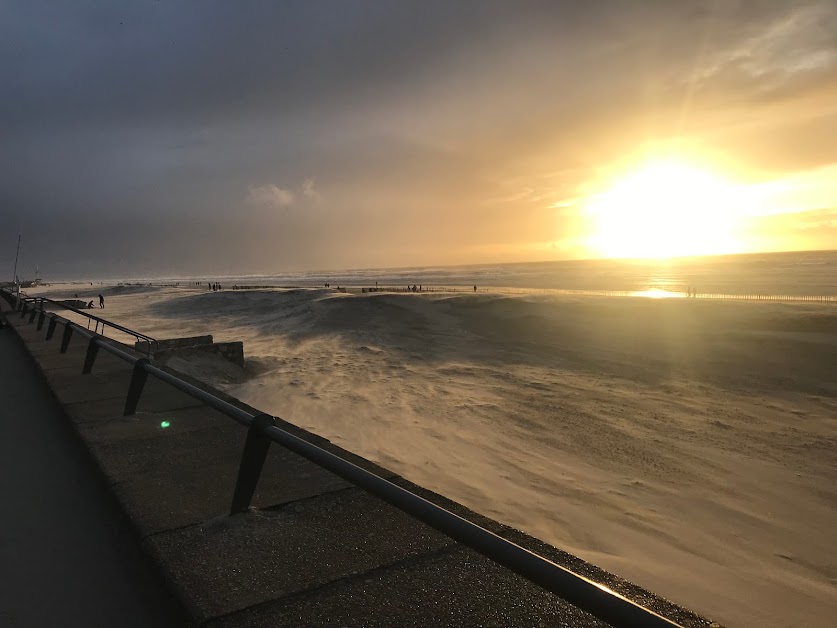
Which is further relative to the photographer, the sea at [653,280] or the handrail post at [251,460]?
the sea at [653,280]

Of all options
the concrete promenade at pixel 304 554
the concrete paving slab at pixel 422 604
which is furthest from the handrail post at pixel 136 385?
the concrete paving slab at pixel 422 604

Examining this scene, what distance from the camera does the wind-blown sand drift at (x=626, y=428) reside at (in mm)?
5590

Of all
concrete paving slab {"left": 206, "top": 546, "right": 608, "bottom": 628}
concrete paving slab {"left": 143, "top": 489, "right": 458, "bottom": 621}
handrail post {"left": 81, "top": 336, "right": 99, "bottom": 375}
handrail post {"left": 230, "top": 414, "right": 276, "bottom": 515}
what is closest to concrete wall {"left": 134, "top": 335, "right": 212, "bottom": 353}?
handrail post {"left": 81, "top": 336, "right": 99, "bottom": 375}

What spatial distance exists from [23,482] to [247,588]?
312cm

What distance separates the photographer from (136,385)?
5.53m

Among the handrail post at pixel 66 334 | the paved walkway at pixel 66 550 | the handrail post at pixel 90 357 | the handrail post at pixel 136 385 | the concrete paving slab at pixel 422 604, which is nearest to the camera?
the concrete paving slab at pixel 422 604

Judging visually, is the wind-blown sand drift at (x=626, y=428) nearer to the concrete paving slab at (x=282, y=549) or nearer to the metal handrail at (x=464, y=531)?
the concrete paving slab at (x=282, y=549)

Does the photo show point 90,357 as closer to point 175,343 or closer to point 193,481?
point 193,481

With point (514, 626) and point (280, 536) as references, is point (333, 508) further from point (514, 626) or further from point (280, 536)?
point (514, 626)

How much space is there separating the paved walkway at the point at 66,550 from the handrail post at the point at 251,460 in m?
0.61

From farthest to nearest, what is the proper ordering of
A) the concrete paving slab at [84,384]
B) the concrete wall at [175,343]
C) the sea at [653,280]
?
the sea at [653,280] < the concrete wall at [175,343] < the concrete paving slab at [84,384]

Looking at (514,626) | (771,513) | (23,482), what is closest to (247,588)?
(514,626)

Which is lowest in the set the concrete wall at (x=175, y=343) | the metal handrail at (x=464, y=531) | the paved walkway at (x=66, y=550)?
the concrete wall at (x=175, y=343)

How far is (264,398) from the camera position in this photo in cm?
1225
